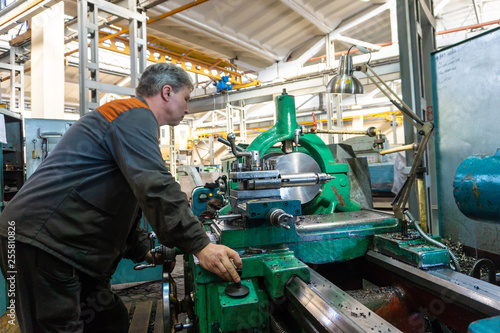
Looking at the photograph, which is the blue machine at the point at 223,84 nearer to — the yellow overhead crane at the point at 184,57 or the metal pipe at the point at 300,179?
the yellow overhead crane at the point at 184,57

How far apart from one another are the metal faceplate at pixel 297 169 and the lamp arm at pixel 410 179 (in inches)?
21.2

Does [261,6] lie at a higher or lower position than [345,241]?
higher

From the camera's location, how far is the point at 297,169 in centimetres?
190

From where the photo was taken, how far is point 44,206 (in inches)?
38.8

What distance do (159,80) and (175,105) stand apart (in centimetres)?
11

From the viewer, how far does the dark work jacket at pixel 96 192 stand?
90 cm

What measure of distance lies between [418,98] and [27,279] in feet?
8.05

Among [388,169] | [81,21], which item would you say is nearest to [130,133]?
[81,21]

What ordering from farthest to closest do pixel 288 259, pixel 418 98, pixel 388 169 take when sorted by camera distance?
pixel 388 169 → pixel 418 98 → pixel 288 259

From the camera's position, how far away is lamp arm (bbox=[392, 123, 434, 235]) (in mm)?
1328

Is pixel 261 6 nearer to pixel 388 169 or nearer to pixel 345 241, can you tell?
pixel 388 169

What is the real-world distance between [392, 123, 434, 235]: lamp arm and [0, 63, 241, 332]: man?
844mm

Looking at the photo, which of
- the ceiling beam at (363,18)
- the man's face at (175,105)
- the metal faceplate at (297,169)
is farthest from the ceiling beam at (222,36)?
the man's face at (175,105)

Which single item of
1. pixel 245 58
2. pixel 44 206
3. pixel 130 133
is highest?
pixel 245 58
